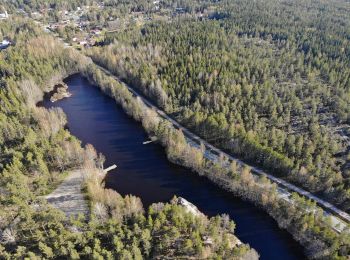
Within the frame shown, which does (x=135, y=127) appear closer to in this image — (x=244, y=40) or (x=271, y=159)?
(x=271, y=159)

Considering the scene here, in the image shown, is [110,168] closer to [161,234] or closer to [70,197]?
[70,197]

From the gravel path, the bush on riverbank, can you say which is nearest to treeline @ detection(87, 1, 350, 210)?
the bush on riverbank

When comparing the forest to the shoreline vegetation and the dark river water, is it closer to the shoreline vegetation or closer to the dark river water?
the shoreline vegetation

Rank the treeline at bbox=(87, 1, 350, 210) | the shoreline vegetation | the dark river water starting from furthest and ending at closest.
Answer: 1. the treeline at bbox=(87, 1, 350, 210)
2. the dark river water
3. the shoreline vegetation

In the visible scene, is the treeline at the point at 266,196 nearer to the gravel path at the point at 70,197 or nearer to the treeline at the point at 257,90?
the treeline at the point at 257,90

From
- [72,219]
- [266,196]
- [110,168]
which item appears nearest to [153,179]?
[110,168]

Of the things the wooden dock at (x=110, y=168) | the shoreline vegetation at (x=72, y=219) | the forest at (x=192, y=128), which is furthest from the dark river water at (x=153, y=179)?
the shoreline vegetation at (x=72, y=219)

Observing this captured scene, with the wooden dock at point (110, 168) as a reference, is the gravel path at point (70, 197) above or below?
below
